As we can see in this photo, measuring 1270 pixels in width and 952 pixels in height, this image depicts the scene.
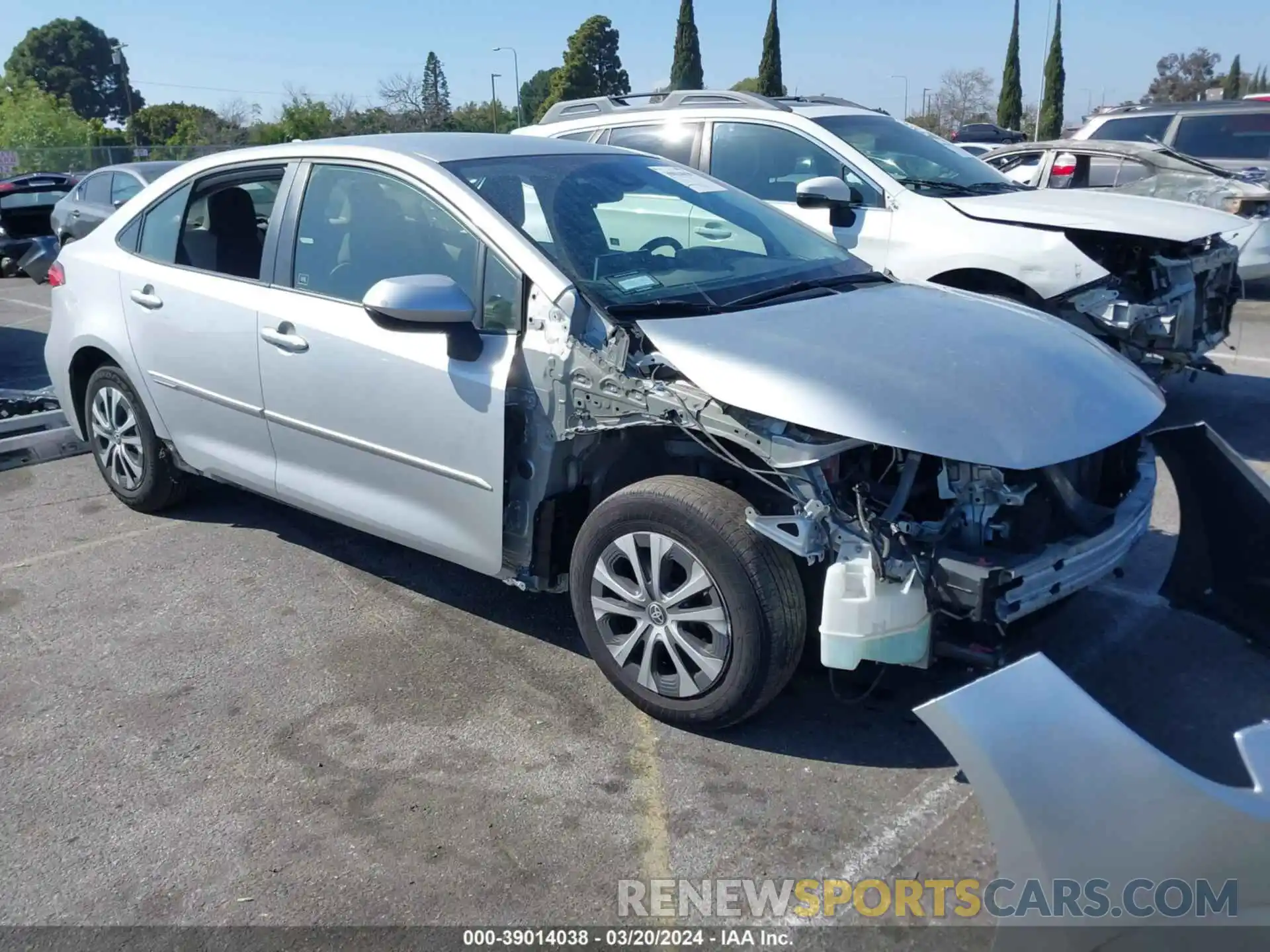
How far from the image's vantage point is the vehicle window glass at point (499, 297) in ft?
11.8

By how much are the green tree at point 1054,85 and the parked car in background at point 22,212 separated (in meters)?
43.2

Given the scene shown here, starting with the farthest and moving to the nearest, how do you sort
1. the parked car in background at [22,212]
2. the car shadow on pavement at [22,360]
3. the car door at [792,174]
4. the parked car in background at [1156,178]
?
the parked car in background at [22,212]
the parked car in background at [1156,178]
the car shadow on pavement at [22,360]
the car door at [792,174]

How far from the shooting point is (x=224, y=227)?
16.2 feet

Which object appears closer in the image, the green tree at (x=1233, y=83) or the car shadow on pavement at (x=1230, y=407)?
the car shadow on pavement at (x=1230, y=407)

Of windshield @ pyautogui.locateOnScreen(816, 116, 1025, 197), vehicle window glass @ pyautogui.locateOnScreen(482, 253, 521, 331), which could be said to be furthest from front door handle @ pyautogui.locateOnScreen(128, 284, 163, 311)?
windshield @ pyautogui.locateOnScreen(816, 116, 1025, 197)

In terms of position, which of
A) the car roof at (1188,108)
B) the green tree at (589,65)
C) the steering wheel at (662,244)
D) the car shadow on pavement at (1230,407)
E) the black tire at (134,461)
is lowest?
the car shadow on pavement at (1230,407)

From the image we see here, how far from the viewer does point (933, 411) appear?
9.55 feet

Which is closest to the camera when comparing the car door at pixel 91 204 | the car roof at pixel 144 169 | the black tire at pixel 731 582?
the black tire at pixel 731 582

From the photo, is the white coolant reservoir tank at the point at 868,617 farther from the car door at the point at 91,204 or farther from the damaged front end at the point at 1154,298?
the car door at the point at 91,204

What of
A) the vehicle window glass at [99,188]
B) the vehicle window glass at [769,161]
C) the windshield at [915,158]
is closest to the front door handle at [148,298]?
the vehicle window glass at [769,161]

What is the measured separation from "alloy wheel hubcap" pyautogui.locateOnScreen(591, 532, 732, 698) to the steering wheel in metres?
1.20

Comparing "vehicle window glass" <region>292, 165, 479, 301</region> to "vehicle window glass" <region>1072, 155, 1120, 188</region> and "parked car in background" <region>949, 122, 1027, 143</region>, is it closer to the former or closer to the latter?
"vehicle window glass" <region>1072, 155, 1120, 188</region>

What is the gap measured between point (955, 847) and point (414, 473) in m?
2.17

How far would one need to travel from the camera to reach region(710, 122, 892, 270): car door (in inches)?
262
